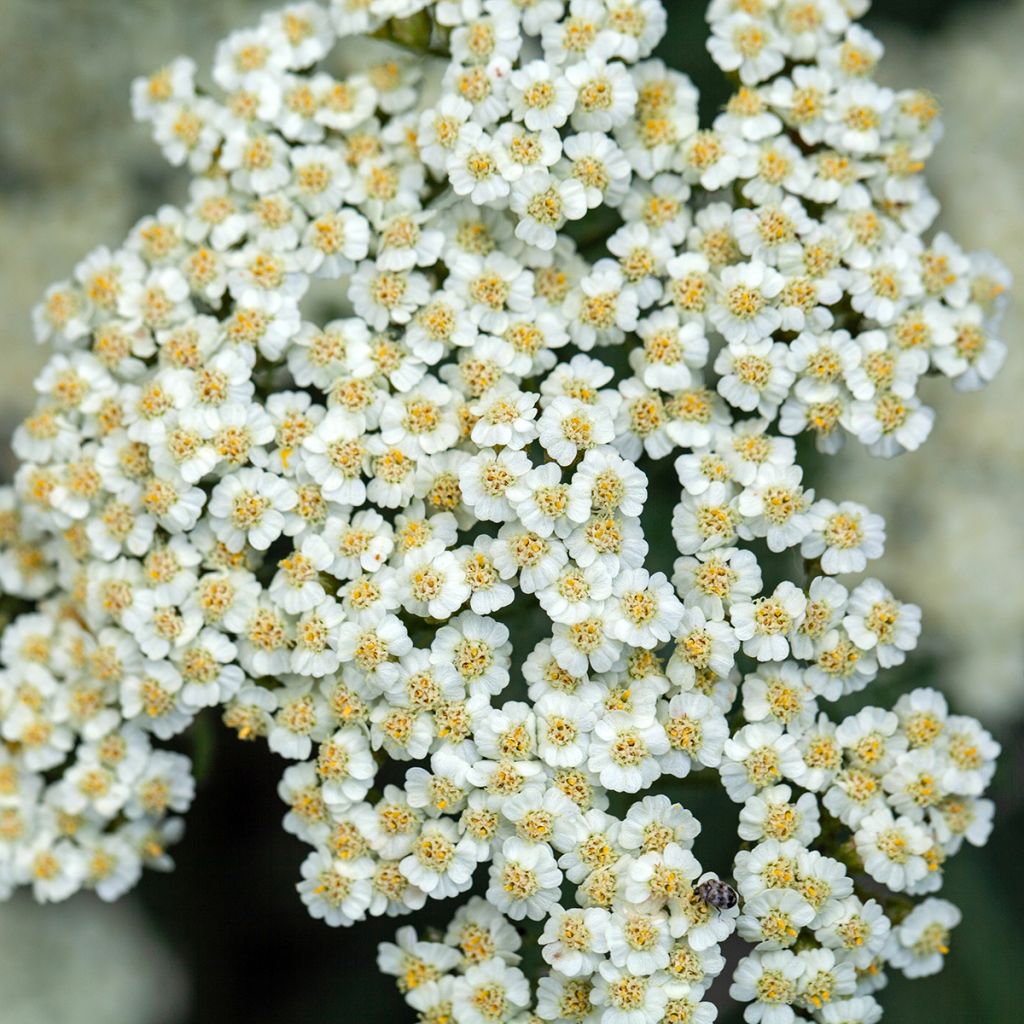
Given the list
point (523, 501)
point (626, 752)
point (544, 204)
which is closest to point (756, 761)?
point (626, 752)

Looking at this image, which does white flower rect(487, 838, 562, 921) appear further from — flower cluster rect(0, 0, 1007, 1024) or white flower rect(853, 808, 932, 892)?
white flower rect(853, 808, 932, 892)

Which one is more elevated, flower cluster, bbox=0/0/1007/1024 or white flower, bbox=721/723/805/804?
flower cluster, bbox=0/0/1007/1024

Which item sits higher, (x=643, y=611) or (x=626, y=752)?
(x=643, y=611)

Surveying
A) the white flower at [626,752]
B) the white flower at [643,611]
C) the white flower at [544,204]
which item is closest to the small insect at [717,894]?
the white flower at [626,752]

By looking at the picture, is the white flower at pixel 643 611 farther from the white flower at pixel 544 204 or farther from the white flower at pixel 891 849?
the white flower at pixel 544 204

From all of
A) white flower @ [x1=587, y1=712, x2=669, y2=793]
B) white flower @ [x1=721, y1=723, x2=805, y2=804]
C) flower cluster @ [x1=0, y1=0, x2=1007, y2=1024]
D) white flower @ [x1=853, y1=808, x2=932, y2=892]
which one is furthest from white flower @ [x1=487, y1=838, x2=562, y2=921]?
white flower @ [x1=853, y1=808, x2=932, y2=892]

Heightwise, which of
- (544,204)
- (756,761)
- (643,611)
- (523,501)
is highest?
(544,204)

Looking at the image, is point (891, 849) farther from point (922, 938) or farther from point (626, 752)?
point (626, 752)

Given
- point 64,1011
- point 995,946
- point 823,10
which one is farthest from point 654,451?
point 64,1011
